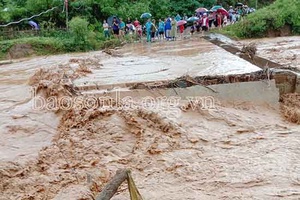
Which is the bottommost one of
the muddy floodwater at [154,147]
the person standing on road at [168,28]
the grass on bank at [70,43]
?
the muddy floodwater at [154,147]

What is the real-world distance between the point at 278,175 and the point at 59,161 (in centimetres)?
272

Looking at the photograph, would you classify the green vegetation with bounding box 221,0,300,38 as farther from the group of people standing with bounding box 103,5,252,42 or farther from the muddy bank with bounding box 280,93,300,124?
the muddy bank with bounding box 280,93,300,124

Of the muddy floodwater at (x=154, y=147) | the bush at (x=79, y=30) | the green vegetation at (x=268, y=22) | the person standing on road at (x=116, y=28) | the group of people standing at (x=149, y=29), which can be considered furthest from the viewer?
the green vegetation at (x=268, y=22)

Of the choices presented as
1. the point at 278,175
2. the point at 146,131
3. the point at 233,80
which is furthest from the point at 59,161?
the point at 233,80

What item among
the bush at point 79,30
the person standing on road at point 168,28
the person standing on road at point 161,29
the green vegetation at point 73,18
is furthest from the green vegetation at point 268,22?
the bush at point 79,30

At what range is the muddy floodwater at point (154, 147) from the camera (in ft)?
14.9

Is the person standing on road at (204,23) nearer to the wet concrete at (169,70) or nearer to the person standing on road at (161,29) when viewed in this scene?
the person standing on road at (161,29)

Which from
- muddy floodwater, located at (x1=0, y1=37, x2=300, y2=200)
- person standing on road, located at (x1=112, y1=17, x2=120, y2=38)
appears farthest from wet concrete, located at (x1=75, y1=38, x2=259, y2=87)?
person standing on road, located at (x1=112, y1=17, x2=120, y2=38)

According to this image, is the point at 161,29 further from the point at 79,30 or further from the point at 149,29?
the point at 79,30

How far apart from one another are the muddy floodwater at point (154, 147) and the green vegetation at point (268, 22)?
1261cm

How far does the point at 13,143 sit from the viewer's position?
597cm

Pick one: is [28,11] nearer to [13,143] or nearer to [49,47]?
[49,47]

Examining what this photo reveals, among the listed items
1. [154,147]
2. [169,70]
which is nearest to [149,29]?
[169,70]

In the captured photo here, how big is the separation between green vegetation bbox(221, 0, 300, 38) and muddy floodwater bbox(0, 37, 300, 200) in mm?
12613
